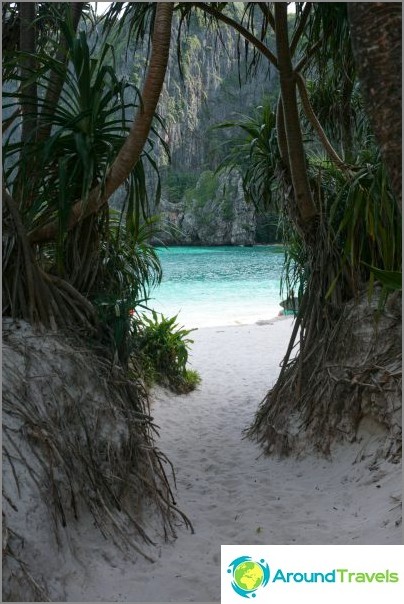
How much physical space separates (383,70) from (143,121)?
1.41m

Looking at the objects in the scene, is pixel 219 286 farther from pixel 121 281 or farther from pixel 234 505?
pixel 234 505

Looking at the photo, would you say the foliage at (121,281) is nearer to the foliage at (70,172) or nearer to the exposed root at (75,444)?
the foliage at (70,172)

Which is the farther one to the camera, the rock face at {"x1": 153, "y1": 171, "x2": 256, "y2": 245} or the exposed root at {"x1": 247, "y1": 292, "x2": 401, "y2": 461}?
the rock face at {"x1": 153, "y1": 171, "x2": 256, "y2": 245}

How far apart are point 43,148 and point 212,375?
4118mm

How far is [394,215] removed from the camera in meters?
2.84

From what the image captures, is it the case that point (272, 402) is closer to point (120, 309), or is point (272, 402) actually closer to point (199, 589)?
point (120, 309)

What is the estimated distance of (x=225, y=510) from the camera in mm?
2896

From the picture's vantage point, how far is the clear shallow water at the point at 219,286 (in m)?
14.6

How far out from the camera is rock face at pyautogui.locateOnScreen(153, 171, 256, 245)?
1460 inches


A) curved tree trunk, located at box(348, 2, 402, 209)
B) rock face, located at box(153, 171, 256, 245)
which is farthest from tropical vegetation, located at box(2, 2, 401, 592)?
rock face, located at box(153, 171, 256, 245)

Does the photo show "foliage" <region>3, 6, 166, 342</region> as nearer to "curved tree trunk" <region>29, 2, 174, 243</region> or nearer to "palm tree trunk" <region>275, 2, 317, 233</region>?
"curved tree trunk" <region>29, 2, 174, 243</region>

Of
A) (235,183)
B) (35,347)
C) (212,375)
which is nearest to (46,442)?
(35,347)

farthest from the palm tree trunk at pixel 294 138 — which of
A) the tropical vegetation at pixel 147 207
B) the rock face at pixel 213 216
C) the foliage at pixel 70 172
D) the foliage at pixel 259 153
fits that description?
the rock face at pixel 213 216

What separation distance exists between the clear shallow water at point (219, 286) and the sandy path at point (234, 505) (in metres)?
1.46
